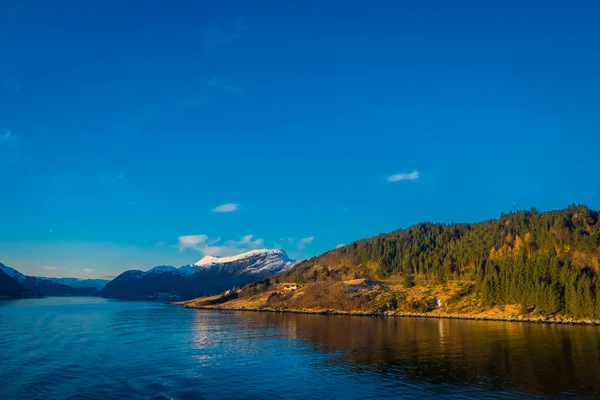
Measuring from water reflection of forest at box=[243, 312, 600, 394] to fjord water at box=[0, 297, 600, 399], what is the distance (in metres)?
0.22

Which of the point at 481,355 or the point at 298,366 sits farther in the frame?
the point at 481,355

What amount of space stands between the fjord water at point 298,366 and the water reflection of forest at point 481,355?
218 mm

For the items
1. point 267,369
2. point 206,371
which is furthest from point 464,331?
point 206,371

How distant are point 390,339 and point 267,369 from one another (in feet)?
165

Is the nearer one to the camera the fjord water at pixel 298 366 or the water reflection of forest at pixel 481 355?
the fjord water at pixel 298 366

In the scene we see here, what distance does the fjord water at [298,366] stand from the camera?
185 feet

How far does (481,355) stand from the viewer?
274ft

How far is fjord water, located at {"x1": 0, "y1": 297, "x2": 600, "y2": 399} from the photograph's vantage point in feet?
185

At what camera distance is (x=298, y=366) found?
245 ft

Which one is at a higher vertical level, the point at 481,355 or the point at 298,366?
the point at 481,355

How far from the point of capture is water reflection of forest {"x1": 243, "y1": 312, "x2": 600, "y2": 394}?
62.3 meters

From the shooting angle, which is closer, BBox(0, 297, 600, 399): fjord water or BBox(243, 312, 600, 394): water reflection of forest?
BBox(0, 297, 600, 399): fjord water

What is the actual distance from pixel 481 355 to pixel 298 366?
3929 cm

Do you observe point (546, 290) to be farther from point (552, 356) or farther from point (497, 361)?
point (497, 361)
